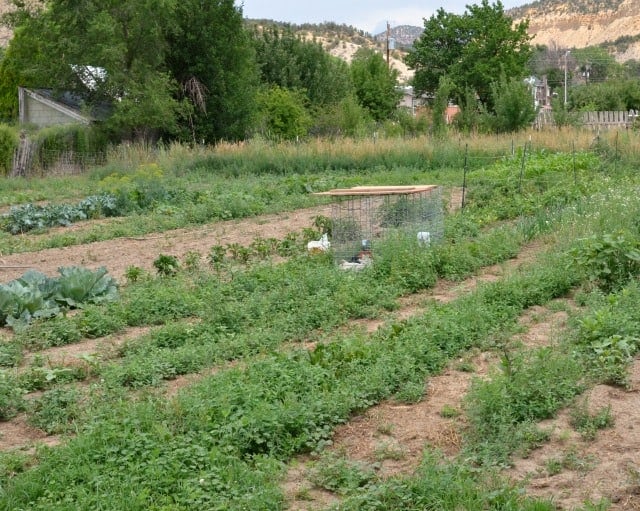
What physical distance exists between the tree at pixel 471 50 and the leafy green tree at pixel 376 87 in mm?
1470

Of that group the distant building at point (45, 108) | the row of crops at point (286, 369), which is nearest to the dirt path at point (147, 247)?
the row of crops at point (286, 369)

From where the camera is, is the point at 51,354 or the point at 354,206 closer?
the point at 51,354

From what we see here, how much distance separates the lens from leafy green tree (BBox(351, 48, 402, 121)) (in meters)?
48.0

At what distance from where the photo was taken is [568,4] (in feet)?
313

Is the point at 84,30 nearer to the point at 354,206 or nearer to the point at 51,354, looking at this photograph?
the point at 354,206

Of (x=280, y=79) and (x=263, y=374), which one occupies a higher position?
(x=280, y=79)

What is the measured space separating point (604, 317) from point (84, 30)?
25968 millimetres

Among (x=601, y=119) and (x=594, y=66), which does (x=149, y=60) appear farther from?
(x=594, y=66)

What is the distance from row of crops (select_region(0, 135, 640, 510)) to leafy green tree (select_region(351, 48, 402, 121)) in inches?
1499

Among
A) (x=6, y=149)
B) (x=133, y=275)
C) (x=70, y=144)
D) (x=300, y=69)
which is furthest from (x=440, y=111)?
(x=133, y=275)

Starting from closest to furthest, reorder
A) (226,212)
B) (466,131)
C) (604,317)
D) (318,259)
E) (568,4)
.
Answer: (604,317)
(318,259)
(226,212)
(466,131)
(568,4)

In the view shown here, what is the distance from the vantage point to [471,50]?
145 feet

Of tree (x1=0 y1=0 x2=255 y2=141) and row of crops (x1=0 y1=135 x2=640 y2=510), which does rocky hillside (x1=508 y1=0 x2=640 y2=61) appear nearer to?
tree (x1=0 y1=0 x2=255 y2=141)

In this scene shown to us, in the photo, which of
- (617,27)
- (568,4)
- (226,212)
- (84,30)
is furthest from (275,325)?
(568,4)
